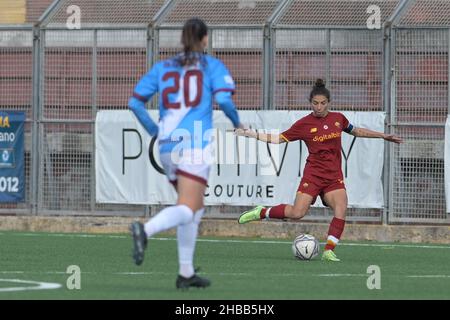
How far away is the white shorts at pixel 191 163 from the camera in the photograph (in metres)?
10.9

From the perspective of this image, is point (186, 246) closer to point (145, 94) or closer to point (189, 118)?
point (189, 118)

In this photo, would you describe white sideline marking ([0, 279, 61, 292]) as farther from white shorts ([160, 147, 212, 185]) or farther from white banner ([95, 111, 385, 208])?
white banner ([95, 111, 385, 208])

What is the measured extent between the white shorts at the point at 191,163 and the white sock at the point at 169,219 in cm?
28

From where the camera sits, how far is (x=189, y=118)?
36.2ft

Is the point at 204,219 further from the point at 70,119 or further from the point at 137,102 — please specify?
the point at 137,102

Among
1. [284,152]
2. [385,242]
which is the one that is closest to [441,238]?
[385,242]

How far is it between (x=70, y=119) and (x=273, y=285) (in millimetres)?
11448

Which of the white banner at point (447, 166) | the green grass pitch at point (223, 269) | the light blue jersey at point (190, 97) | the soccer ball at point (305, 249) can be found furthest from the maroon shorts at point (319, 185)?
the light blue jersey at point (190, 97)

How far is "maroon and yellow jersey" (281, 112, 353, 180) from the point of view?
16312mm

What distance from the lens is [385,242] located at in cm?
2050

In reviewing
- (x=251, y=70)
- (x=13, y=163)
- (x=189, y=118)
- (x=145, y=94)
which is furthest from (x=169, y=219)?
(x=13, y=163)
